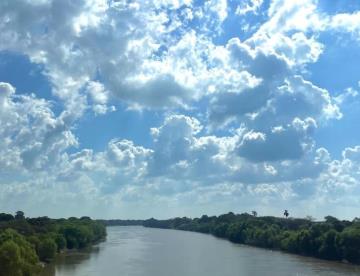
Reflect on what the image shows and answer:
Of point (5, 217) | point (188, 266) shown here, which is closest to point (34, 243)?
point (188, 266)

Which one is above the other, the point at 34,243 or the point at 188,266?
Answer: the point at 34,243

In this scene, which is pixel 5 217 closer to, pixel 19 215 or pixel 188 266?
pixel 19 215

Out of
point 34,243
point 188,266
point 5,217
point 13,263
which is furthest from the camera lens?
point 5,217

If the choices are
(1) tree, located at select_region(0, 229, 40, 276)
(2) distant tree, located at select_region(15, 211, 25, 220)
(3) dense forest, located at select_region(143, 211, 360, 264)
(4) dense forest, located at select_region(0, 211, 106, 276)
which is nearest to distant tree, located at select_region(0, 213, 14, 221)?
(2) distant tree, located at select_region(15, 211, 25, 220)

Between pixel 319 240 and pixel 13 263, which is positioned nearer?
pixel 13 263

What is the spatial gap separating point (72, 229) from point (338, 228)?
147 ft

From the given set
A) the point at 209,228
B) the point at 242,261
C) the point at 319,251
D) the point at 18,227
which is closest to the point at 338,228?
the point at 319,251

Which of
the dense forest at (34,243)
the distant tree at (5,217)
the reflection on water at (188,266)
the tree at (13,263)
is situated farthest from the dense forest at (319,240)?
the distant tree at (5,217)

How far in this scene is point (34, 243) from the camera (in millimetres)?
68312

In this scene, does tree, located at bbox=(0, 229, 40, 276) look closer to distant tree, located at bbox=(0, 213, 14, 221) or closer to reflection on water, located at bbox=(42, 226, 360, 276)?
reflection on water, located at bbox=(42, 226, 360, 276)

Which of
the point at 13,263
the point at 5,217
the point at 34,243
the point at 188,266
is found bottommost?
the point at 188,266

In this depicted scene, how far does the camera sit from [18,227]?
91.6 m

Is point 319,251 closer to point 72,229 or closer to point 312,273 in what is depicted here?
point 312,273

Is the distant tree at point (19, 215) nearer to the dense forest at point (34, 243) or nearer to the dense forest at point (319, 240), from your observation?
the dense forest at point (34, 243)
